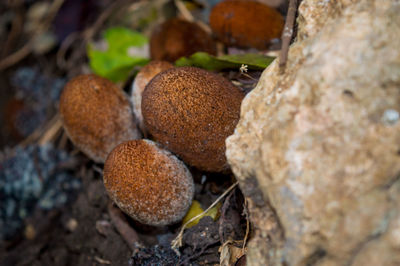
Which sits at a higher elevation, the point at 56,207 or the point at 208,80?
the point at 208,80

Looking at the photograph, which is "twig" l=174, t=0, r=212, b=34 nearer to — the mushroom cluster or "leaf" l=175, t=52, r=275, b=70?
"leaf" l=175, t=52, r=275, b=70

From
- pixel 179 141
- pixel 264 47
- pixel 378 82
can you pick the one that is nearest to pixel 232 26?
pixel 264 47

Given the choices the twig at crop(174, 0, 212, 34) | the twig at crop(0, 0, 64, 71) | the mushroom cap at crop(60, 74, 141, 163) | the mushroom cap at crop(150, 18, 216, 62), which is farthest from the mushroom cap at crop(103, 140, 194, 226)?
the twig at crop(0, 0, 64, 71)

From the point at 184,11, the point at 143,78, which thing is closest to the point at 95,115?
the point at 143,78

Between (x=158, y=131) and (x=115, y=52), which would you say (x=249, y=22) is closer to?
(x=158, y=131)

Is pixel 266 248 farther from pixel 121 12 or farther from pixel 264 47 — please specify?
pixel 121 12

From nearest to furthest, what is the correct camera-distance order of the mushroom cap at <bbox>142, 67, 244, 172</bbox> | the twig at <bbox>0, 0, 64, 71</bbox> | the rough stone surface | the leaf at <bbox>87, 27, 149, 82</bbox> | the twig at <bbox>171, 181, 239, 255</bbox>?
the rough stone surface, the mushroom cap at <bbox>142, 67, 244, 172</bbox>, the twig at <bbox>171, 181, 239, 255</bbox>, the leaf at <bbox>87, 27, 149, 82</bbox>, the twig at <bbox>0, 0, 64, 71</bbox>
